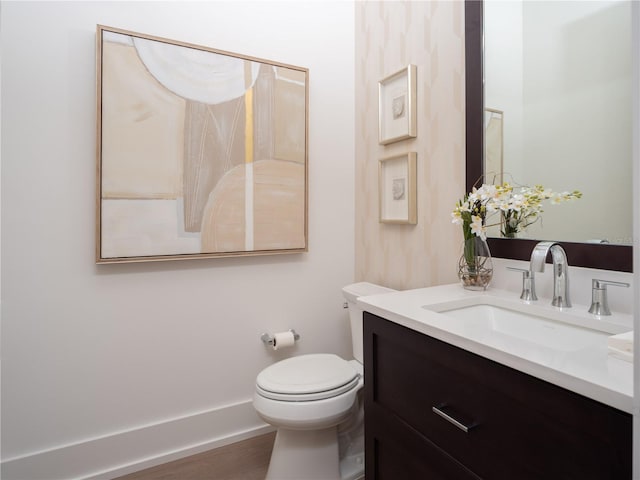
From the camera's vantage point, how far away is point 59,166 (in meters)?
1.50

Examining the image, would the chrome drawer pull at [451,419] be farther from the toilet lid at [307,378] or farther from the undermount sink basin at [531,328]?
the toilet lid at [307,378]

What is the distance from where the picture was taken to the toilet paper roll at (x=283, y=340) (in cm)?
187

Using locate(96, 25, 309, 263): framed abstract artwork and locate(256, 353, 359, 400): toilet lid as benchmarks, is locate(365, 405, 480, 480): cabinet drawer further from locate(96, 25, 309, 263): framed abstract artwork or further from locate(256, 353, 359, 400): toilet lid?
locate(96, 25, 309, 263): framed abstract artwork

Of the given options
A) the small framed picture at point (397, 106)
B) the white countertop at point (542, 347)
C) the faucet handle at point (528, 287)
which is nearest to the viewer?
the white countertop at point (542, 347)

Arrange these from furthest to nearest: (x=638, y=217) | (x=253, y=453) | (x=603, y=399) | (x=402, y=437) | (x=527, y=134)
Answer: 1. (x=253, y=453)
2. (x=527, y=134)
3. (x=402, y=437)
4. (x=603, y=399)
5. (x=638, y=217)

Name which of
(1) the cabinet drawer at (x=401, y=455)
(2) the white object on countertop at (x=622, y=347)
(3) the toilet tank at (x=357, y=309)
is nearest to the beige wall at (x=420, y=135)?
(3) the toilet tank at (x=357, y=309)

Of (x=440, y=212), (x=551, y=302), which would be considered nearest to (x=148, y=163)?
(x=440, y=212)

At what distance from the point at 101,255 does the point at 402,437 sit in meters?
1.33

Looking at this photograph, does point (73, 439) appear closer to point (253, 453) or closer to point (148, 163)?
point (253, 453)

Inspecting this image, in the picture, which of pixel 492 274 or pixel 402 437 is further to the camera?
pixel 492 274

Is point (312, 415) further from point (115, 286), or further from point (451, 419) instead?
point (115, 286)

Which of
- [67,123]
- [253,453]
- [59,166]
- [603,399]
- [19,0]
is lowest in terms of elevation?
[253,453]

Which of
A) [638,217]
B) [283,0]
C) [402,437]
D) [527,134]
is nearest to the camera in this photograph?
[638,217]

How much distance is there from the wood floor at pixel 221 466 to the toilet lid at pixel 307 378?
19.0 inches
